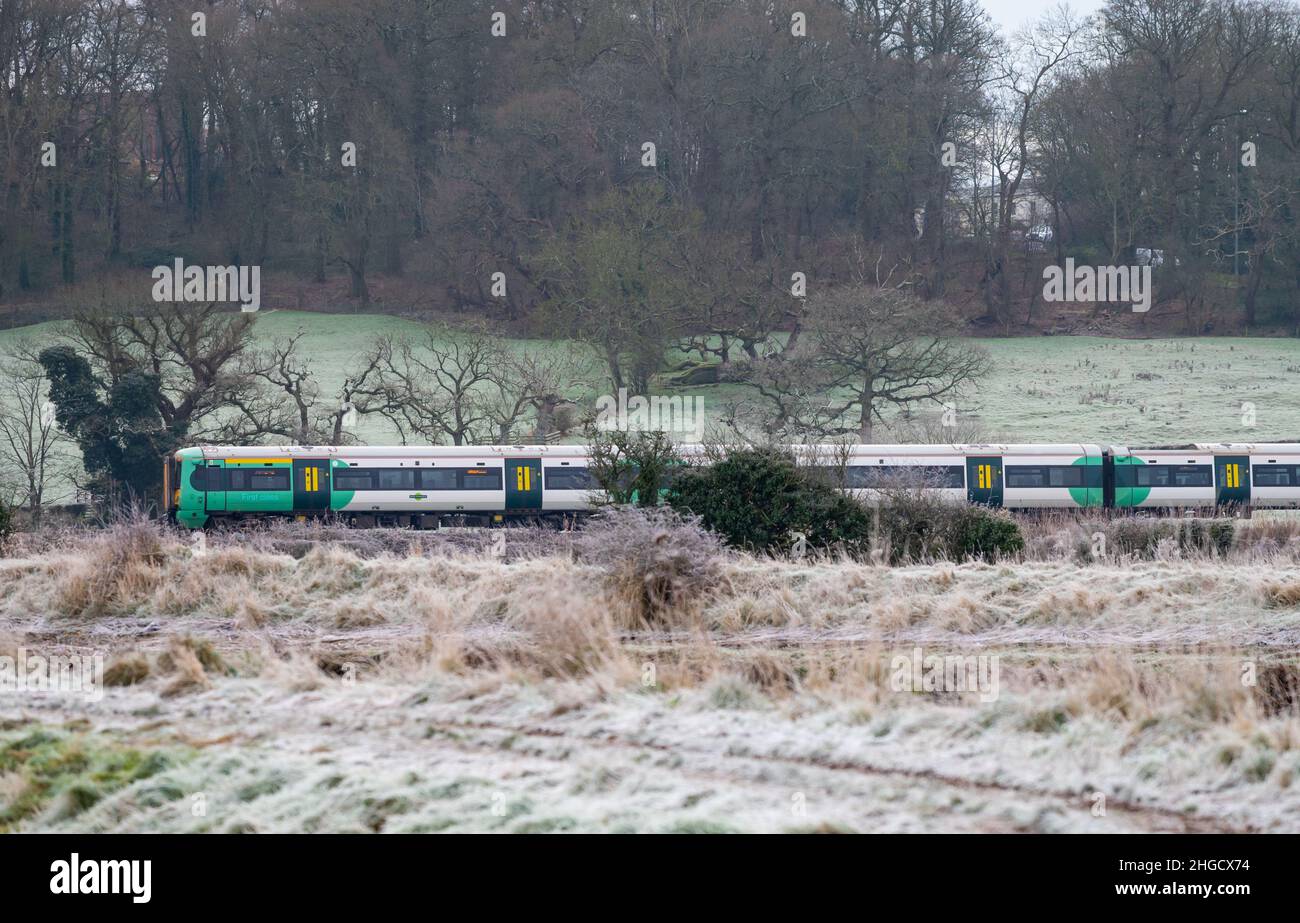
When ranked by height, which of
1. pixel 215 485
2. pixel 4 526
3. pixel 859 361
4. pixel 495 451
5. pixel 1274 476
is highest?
pixel 859 361

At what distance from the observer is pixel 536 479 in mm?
37906

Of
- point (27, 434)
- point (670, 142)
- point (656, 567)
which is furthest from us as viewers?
point (670, 142)

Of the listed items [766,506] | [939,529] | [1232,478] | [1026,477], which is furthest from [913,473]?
[1232,478]

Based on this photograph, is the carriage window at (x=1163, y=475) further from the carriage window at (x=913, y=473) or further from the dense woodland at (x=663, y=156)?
the dense woodland at (x=663, y=156)

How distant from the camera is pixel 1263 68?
72.7 m

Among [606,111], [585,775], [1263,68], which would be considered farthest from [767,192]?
[585,775]

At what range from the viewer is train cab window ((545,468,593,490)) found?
3744 centimetres

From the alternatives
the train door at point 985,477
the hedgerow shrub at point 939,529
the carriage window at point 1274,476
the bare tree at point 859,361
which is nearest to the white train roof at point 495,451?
the train door at point 985,477

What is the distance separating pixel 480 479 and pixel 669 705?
90.5 ft

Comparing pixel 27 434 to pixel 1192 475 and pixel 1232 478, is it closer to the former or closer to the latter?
pixel 1192 475

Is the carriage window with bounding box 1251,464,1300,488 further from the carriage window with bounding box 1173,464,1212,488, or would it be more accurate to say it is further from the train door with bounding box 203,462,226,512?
the train door with bounding box 203,462,226,512

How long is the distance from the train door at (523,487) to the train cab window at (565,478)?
0.93 feet

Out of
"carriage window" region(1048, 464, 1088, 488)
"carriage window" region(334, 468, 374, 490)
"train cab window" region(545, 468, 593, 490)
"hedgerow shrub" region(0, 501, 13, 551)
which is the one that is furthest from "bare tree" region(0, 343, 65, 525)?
"carriage window" region(1048, 464, 1088, 488)

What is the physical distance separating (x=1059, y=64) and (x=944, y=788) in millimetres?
77006
